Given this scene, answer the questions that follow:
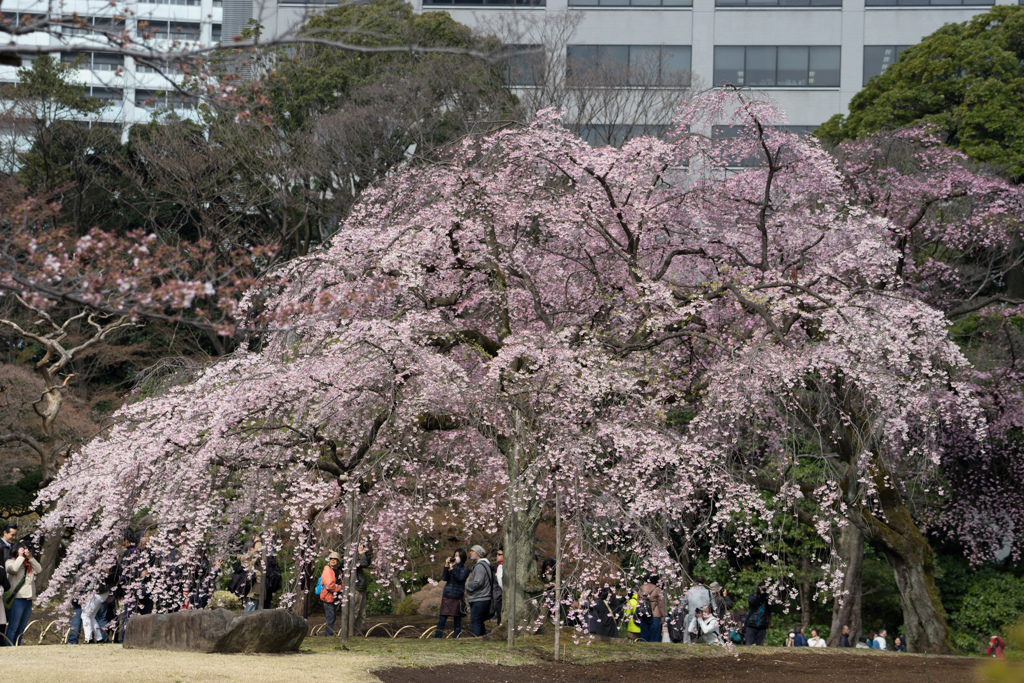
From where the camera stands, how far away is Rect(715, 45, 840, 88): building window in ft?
103

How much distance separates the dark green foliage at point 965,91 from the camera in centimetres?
2044

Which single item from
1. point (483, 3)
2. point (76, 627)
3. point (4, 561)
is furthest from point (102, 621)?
point (483, 3)

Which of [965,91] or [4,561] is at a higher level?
[965,91]

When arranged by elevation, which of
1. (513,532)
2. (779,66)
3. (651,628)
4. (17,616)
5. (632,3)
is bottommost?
(651,628)

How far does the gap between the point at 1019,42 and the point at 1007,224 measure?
7.36m

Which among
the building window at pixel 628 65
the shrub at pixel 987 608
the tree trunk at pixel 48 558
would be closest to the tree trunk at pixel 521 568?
the tree trunk at pixel 48 558

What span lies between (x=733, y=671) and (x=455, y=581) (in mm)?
4061

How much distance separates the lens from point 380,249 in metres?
11.2

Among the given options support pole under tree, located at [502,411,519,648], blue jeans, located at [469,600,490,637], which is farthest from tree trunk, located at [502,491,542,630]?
blue jeans, located at [469,600,490,637]

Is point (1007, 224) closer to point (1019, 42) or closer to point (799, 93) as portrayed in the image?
point (1019, 42)

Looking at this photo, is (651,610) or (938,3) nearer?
(651,610)

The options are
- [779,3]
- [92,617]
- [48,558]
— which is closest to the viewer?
[92,617]

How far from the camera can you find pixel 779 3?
1251 inches

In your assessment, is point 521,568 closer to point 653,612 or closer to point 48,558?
point 653,612
